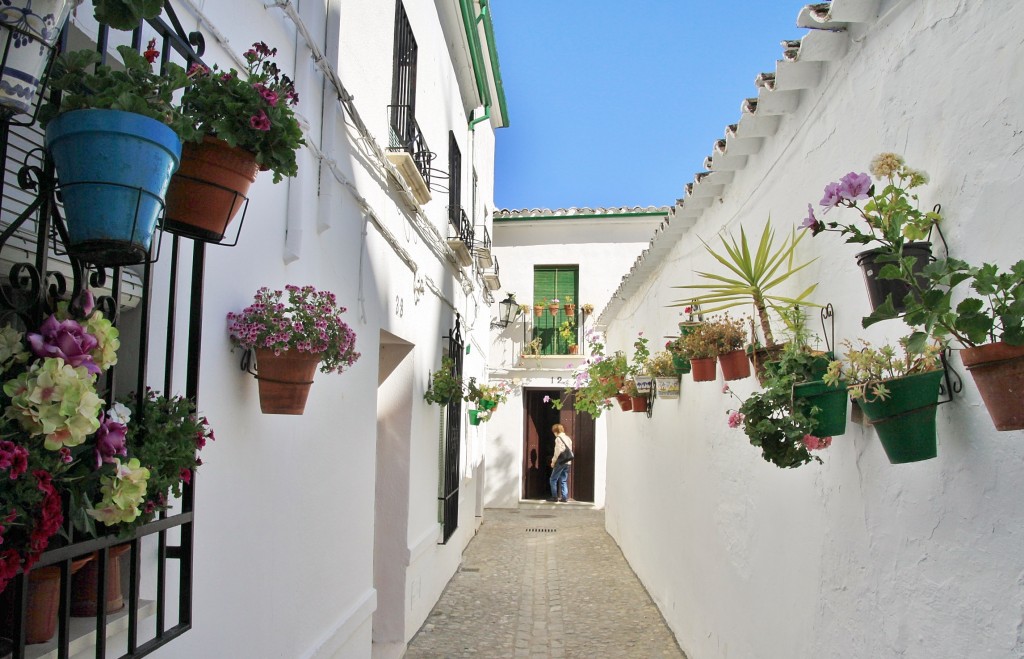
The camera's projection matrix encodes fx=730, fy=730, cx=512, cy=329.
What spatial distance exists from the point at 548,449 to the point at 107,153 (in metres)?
14.0

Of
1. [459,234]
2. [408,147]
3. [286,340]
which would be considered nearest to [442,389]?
[408,147]

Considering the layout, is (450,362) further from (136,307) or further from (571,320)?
(571,320)

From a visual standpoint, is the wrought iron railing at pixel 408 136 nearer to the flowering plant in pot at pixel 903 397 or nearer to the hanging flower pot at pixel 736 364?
the hanging flower pot at pixel 736 364

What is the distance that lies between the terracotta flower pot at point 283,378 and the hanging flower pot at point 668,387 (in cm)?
388

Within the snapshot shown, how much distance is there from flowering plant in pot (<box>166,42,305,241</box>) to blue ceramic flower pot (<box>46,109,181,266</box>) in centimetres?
25

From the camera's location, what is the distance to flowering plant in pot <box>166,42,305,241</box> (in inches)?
73.1

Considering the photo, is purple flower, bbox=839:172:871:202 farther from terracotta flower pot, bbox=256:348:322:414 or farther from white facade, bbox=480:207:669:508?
white facade, bbox=480:207:669:508

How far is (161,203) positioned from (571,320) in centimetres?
1278

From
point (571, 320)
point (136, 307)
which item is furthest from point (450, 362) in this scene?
point (571, 320)

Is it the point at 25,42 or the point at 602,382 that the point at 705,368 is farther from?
the point at 25,42

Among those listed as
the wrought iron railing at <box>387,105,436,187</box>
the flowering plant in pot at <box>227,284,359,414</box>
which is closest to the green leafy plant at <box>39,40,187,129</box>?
the flowering plant in pot at <box>227,284,359,414</box>

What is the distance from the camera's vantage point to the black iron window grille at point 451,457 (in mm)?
7523

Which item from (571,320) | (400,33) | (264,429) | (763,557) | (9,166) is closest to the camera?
(9,166)

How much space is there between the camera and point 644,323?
8289 mm
